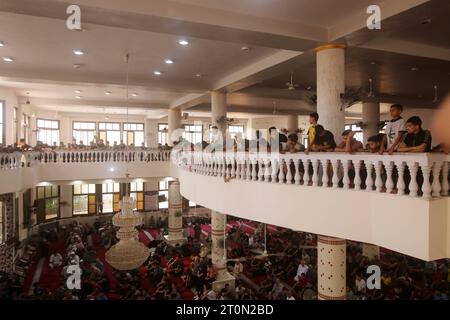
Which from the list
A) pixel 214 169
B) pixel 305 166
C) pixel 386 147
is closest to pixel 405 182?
pixel 386 147

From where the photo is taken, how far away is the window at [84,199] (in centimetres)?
1795

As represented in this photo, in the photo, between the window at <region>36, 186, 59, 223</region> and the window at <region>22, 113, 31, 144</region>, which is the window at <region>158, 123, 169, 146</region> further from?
the window at <region>22, 113, 31, 144</region>

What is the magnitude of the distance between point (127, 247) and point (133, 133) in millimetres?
15381

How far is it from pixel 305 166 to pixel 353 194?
0.75 metres

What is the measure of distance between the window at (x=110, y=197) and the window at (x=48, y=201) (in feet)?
7.93

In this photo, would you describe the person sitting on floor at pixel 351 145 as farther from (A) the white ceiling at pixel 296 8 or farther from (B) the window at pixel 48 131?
(B) the window at pixel 48 131

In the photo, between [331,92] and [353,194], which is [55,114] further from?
[353,194]

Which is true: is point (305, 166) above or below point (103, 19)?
below

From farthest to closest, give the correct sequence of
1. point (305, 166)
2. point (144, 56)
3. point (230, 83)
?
1. point (230, 83)
2. point (144, 56)
3. point (305, 166)

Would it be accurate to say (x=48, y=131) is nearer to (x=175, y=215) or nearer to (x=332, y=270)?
(x=175, y=215)

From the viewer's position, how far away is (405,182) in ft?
12.7

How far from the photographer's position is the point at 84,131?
19.8 meters

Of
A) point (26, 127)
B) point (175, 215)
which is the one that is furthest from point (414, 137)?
point (26, 127)

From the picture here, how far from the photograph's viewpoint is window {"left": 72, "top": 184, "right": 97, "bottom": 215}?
58.9 ft
